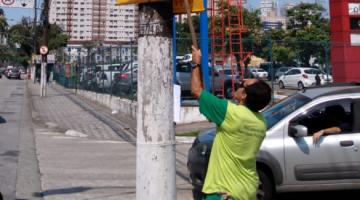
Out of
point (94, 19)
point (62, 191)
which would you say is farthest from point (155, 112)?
point (94, 19)

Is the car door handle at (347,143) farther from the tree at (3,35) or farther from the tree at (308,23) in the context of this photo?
the tree at (3,35)

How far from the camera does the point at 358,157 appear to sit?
7.25 metres

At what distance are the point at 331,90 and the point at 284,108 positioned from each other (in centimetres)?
70

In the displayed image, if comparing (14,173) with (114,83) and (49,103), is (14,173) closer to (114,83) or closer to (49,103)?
(114,83)

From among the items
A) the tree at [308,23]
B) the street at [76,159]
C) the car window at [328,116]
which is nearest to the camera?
the car window at [328,116]

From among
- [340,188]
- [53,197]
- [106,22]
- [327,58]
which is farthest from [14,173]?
[106,22]

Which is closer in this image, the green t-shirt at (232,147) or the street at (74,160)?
the green t-shirt at (232,147)

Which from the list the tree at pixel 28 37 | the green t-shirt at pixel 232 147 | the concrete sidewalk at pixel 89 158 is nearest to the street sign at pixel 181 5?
the green t-shirt at pixel 232 147

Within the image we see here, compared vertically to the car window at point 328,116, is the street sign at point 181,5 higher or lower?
higher

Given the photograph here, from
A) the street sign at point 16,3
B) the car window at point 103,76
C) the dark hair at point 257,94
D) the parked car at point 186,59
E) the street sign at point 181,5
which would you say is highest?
the street sign at point 16,3

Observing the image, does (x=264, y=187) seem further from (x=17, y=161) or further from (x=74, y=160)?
A: (x=17, y=161)

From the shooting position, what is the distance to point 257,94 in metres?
3.83

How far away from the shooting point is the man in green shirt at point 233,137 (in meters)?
3.75

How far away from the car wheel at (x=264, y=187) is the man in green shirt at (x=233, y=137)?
132 inches
